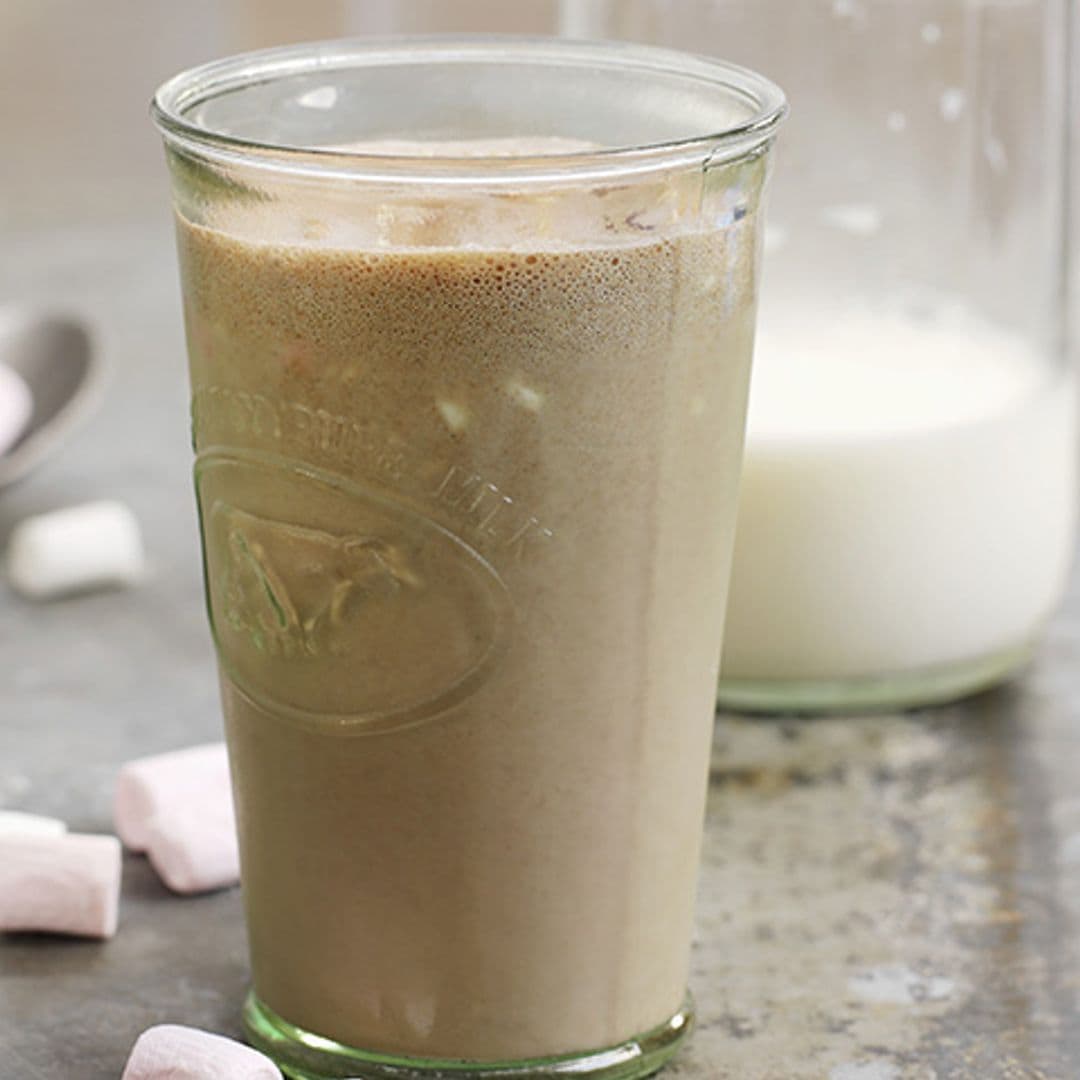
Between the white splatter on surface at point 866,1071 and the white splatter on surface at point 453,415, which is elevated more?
the white splatter on surface at point 453,415

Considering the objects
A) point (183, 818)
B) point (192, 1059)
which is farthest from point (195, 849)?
point (192, 1059)

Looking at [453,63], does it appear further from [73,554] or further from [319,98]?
[73,554]

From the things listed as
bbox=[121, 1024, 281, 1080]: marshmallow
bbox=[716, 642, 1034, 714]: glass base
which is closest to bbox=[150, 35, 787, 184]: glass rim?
bbox=[121, 1024, 281, 1080]: marshmallow

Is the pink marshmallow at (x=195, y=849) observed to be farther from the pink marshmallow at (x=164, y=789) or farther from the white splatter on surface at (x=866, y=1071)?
the white splatter on surface at (x=866, y=1071)

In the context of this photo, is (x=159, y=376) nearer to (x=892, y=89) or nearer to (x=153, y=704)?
(x=153, y=704)

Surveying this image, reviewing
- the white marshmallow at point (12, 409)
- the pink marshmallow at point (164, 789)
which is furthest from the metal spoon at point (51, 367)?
the pink marshmallow at point (164, 789)

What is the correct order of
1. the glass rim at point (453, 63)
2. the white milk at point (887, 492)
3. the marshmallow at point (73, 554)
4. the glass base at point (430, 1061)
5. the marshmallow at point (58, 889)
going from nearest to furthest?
the glass rim at point (453, 63) → the glass base at point (430, 1061) → the marshmallow at point (58, 889) → the white milk at point (887, 492) → the marshmallow at point (73, 554)

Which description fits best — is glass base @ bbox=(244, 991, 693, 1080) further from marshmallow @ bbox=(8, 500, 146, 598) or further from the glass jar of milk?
marshmallow @ bbox=(8, 500, 146, 598)
